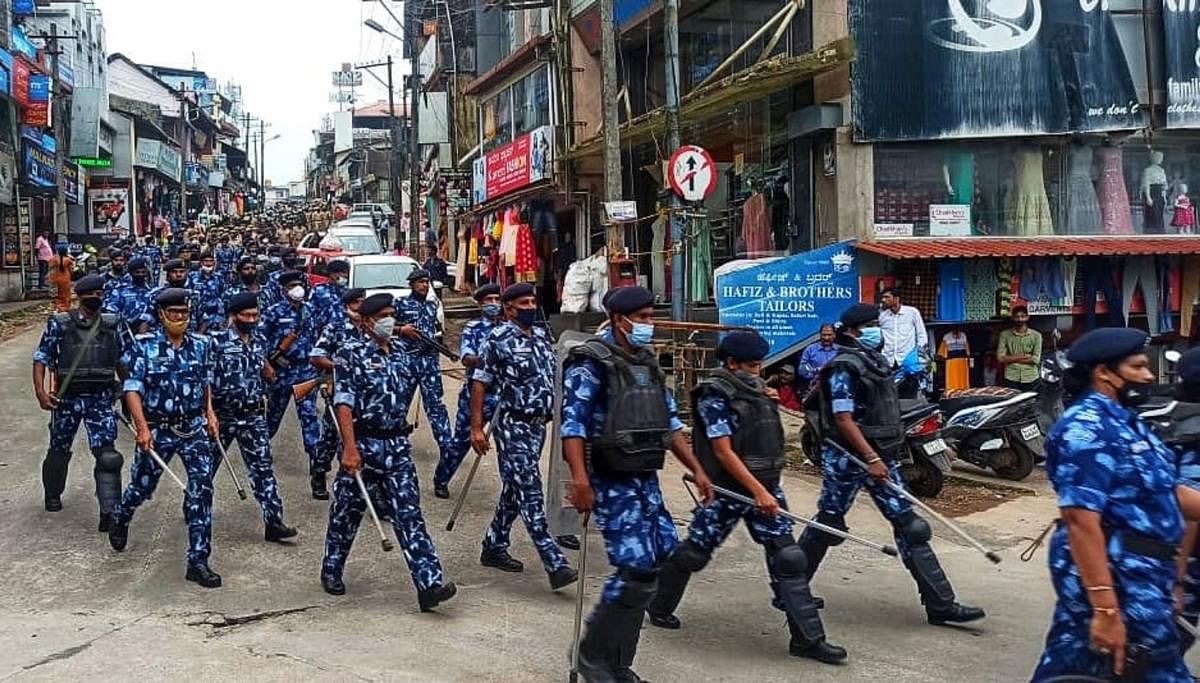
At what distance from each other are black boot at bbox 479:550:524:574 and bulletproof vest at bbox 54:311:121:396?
311 cm

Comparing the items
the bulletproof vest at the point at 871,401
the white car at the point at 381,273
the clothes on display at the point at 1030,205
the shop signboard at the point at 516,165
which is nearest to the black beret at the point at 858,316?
the bulletproof vest at the point at 871,401

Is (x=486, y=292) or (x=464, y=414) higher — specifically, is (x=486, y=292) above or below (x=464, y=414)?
above

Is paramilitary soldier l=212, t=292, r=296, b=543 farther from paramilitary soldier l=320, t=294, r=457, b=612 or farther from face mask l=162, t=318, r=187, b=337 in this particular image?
paramilitary soldier l=320, t=294, r=457, b=612

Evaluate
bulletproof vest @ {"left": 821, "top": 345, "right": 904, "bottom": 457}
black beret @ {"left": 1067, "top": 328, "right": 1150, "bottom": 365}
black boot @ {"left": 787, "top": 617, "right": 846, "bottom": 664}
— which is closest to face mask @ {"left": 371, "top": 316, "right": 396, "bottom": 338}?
bulletproof vest @ {"left": 821, "top": 345, "right": 904, "bottom": 457}

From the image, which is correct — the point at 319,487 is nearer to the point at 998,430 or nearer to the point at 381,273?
the point at 998,430

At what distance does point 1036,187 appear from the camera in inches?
561

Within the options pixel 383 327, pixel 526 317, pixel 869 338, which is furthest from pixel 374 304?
pixel 869 338

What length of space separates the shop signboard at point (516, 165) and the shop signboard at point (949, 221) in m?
8.25

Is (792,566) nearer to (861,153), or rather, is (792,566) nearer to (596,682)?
(596,682)

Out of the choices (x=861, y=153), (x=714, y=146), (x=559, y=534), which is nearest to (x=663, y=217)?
(x=714, y=146)

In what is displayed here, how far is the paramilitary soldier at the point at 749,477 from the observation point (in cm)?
548

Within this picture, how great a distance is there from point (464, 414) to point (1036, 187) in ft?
29.2

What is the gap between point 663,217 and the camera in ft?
56.2

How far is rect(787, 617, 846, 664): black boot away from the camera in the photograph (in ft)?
18.0
